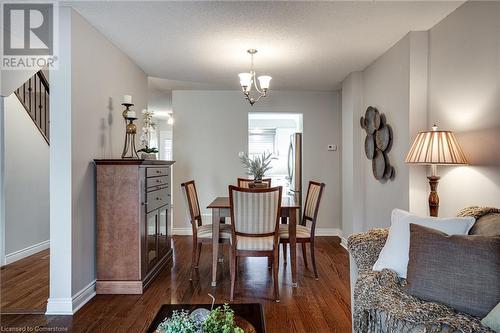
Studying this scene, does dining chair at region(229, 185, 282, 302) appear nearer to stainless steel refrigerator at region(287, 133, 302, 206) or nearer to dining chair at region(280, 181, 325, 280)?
dining chair at region(280, 181, 325, 280)

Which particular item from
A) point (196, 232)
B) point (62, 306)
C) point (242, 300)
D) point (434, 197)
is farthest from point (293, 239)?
point (62, 306)

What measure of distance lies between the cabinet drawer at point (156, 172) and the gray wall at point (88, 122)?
1.61 feet

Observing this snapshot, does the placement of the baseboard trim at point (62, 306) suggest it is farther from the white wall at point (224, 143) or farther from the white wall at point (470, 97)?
the white wall at point (470, 97)

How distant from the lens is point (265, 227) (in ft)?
9.20

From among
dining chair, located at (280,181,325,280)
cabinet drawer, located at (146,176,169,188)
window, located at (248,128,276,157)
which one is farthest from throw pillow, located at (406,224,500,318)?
window, located at (248,128,276,157)

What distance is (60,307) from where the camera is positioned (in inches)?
96.9

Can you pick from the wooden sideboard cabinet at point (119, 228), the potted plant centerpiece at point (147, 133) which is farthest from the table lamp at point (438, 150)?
the potted plant centerpiece at point (147, 133)

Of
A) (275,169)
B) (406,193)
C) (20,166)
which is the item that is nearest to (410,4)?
(406,193)

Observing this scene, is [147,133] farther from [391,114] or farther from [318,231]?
[318,231]

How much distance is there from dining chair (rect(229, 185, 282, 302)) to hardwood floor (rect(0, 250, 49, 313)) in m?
1.71

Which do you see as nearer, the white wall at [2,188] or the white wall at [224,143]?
the white wall at [2,188]

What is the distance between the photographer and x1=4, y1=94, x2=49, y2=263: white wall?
372cm

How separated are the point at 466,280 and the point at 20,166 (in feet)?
15.4

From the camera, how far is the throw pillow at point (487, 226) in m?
1.61
